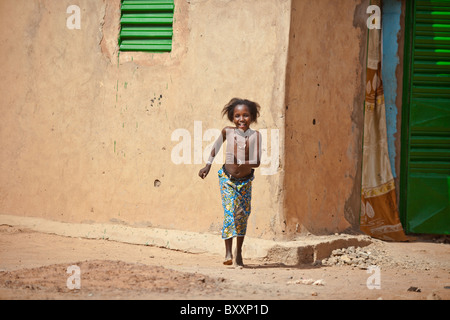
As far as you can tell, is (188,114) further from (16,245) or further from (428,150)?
(428,150)

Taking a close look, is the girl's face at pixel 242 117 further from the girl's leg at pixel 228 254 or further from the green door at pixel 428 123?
the green door at pixel 428 123

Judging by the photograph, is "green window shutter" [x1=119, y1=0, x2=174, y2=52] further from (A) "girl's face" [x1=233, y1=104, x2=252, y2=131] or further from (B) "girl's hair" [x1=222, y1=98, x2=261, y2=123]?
(A) "girl's face" [x1=233, y1=104, x2=252, y2=131]

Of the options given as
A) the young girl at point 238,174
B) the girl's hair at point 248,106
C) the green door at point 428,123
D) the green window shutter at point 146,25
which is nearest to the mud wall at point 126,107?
the green window shutter at point 146,25

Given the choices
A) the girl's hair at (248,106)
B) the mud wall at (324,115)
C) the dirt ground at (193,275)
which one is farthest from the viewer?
the mud wall at (324,115)

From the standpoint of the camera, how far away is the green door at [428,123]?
21.6 feet

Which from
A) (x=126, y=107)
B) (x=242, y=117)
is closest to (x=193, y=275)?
(x=242, y=117)

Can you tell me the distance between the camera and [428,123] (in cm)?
659

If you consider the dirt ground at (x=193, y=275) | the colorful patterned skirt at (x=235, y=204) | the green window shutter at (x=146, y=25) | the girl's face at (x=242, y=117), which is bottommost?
the dirt ground at (x=193, y=275)

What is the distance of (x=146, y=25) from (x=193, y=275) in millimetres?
3125

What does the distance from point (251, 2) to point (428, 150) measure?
242 centimetres

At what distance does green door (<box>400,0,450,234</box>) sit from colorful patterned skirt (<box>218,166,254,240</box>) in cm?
222

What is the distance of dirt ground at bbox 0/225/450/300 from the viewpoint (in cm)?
390
